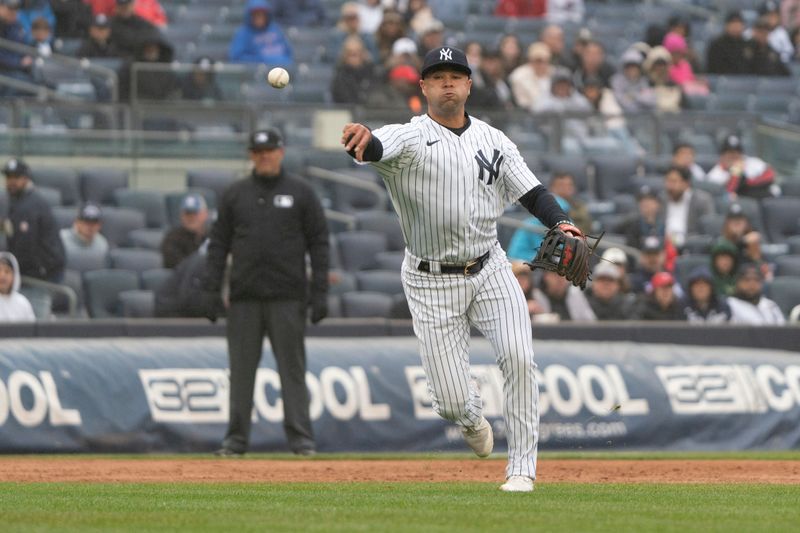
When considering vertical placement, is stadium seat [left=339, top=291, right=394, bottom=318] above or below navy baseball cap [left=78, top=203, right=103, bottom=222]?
below

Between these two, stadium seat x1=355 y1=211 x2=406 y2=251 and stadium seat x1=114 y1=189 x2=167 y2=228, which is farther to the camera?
stadium seat x1=355 y1=211 x2=406 y2=251

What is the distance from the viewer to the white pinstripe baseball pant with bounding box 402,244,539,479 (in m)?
7.88

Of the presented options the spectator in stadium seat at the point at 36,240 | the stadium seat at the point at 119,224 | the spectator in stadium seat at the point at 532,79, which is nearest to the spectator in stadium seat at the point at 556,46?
the spectator in stadium seat at the point at 532,79

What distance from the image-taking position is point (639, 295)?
1420 centimetres

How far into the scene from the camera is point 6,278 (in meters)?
12.7

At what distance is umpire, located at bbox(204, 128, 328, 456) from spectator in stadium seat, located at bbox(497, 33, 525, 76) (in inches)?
294

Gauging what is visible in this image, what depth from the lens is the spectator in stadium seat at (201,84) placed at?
1611cm

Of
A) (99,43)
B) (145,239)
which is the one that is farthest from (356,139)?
(99,43)

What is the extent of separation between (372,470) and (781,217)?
820cm

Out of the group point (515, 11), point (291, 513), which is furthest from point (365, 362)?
point (515, 11)

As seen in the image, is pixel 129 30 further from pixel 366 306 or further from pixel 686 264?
pixel 686 264

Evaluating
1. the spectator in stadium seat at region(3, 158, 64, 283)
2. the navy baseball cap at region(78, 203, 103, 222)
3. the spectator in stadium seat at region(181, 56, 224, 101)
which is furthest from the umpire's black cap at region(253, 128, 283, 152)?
the spectator in stadium seat at region(181, 56, 224, 101)

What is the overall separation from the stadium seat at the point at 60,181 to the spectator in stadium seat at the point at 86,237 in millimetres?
828

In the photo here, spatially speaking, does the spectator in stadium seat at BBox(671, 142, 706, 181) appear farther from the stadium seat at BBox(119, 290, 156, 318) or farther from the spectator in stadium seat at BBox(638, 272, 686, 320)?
the stadium seat at BBox(119, 290, 156, 318)
